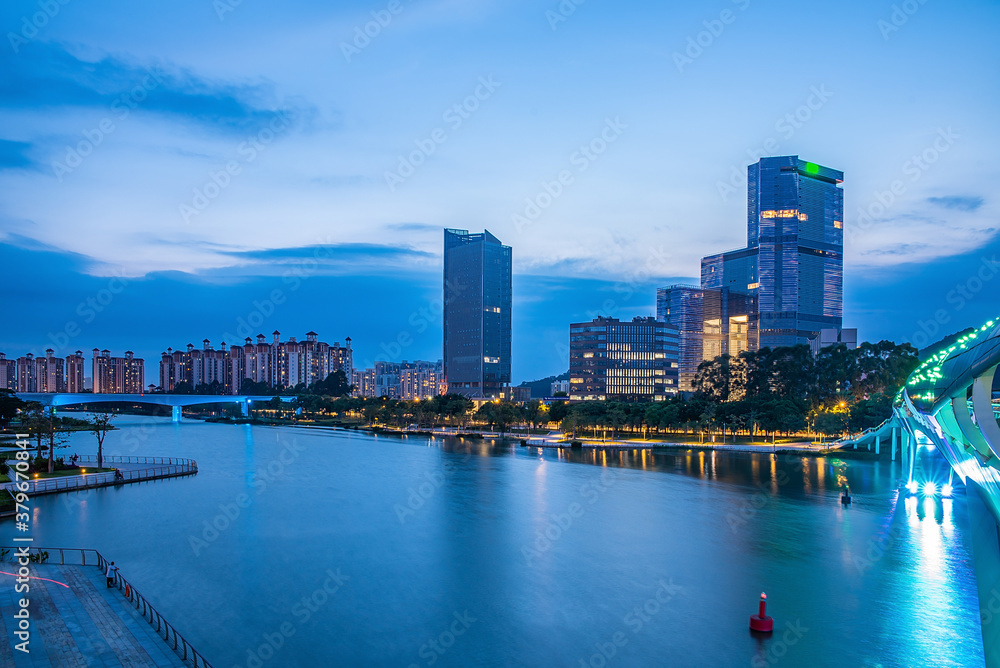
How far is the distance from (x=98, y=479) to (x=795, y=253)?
17611cm

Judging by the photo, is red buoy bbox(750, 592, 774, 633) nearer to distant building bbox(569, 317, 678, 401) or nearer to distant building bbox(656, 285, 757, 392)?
→ distant building bbox(569, 317, 678, 401)

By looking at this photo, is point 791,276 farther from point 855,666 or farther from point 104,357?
point 104,357

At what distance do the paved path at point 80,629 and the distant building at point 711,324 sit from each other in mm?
170320

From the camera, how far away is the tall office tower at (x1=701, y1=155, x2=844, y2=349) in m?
176

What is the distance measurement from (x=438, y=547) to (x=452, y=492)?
38.8 feet

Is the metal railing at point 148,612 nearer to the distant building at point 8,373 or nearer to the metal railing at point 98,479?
the metal railing at point 98,479

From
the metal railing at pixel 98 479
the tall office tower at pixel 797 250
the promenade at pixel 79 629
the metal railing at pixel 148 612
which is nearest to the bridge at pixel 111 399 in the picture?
the metal railing at pixel 98 479

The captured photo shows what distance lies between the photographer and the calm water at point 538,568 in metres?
15.0

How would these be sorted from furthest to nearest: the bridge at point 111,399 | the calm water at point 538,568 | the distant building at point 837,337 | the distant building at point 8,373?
the distant building at point 8,373 → the distant building at point 837,337 → the bridge at point 111,399 → the calm water at point 538,568

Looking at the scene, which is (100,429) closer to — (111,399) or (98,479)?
(98,479)

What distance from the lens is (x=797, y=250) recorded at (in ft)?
586

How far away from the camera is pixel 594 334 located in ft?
439

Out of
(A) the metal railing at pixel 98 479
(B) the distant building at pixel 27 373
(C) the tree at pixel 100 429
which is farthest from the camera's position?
(B) the distant building at pixel 27 373

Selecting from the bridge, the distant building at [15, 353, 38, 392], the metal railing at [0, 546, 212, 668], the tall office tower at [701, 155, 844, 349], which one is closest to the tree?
the metal railing at [0, 546, 212, 668]
